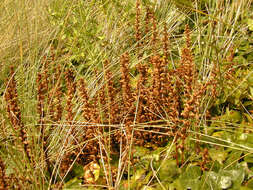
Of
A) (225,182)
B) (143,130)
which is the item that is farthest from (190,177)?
(143,130)

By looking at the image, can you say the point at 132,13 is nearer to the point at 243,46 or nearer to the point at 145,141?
the point at 243,46

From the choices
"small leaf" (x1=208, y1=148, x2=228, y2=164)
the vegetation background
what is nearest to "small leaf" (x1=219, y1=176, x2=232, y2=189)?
the vegetation background

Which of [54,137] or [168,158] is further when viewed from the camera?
[54,137]

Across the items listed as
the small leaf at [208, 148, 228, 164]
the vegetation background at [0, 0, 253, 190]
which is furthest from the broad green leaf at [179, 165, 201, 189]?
the small leaf at [208, 148, 228, 164]

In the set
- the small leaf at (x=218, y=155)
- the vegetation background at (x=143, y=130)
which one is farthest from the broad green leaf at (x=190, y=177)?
the small leaf at (x=218, y=155)

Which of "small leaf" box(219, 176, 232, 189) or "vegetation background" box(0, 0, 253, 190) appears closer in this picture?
"small leaf" box(219, 176, 232, 189)

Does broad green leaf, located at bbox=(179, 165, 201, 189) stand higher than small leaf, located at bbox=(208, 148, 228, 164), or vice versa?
small leaf, located at bbox=(208, 148, 228, 164)

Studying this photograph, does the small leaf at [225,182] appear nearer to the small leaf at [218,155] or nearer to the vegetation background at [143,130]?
the vegetation background at [143,130]

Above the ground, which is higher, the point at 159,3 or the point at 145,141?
the point at 159,3

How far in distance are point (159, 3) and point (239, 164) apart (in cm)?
198

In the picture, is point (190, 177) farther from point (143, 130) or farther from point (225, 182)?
point (143, 130)

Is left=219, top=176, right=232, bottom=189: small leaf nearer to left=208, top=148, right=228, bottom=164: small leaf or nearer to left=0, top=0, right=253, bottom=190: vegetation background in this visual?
left=0, top=0, right=253, bottom=190: vegetation background

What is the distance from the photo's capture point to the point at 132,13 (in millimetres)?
2635

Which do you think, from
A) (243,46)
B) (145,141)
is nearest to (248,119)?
(145,141)
